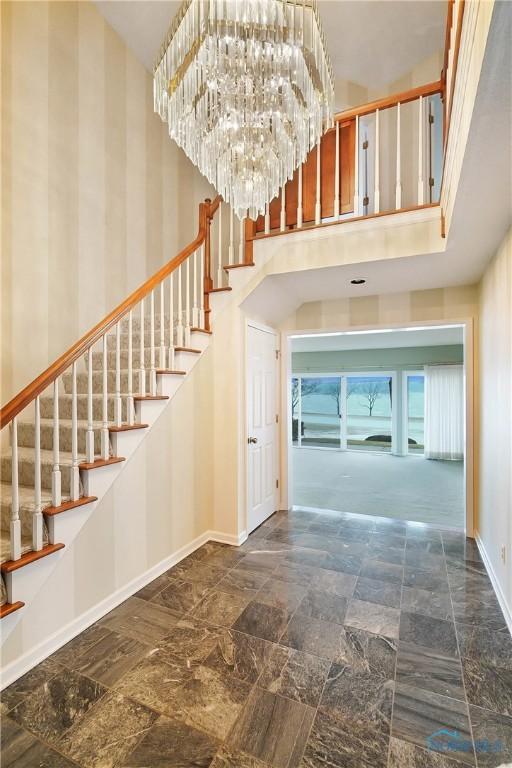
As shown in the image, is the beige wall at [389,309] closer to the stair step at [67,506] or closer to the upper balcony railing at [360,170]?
the upper balcony railing at [360,170]

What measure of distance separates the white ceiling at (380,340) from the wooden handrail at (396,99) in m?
3.92

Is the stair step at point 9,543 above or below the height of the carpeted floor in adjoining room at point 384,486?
above

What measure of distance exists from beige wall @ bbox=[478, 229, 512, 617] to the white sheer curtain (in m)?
5.28

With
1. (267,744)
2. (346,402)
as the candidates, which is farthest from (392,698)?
(346,402)

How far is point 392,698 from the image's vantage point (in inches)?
65.5

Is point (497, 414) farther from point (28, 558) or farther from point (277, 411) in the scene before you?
point (28, 558)

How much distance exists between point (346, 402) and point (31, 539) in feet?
27.3

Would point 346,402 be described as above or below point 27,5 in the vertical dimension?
below

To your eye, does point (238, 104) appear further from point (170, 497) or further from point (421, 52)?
point (421, 52)

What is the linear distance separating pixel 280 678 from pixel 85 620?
4.06 ft

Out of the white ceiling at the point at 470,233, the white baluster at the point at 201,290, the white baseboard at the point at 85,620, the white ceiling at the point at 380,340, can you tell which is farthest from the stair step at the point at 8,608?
the white ceiling at the point at 380,340

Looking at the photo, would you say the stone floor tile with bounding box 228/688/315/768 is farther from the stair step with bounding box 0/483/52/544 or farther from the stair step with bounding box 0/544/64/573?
the stair step with bounding box 0/483/52/544

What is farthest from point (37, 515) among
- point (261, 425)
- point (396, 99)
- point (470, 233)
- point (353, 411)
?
point (353, 411)

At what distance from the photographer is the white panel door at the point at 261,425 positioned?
3594 millimetres
